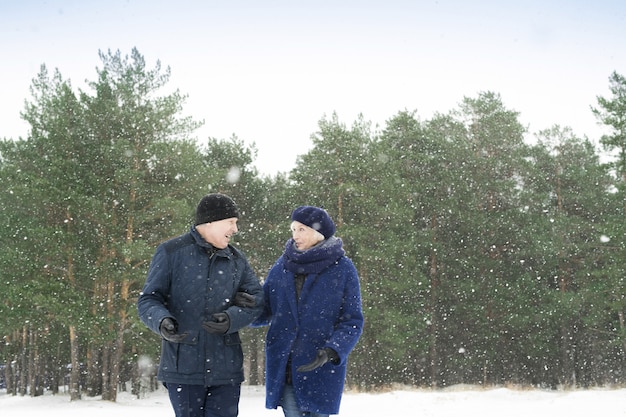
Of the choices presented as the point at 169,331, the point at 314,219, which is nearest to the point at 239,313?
the point at 169,331

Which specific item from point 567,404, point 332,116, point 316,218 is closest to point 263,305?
point 316,218

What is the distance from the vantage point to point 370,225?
79.6 ft

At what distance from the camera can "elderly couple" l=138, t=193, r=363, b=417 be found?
11.4 feet

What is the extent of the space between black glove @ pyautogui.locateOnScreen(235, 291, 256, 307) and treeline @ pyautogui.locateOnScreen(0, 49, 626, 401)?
48.9ft

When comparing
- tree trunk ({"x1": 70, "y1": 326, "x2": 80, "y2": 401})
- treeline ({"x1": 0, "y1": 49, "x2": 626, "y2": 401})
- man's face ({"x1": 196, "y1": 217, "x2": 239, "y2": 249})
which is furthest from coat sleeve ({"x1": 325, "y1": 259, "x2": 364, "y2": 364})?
tree trunk ({"x1": 70, "y1": 326, "x2": 80, "y2": 401})

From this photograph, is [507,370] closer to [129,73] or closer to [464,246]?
[464,246]

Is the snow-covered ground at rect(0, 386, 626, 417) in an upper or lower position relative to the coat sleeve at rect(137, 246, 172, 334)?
lower

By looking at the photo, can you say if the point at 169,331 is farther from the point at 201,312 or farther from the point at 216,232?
the point at 216,232

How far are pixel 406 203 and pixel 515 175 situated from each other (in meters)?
7.60

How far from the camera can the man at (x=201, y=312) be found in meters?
3.46

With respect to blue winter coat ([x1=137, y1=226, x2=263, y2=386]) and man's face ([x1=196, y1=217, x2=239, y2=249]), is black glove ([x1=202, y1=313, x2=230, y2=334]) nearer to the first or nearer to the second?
blue winter coat ([x1=137, y1=226, x2=263, y2=386])

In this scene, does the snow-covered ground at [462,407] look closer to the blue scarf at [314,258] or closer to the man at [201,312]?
the blue scarf at [314,258]

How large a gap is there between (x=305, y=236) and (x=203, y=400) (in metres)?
1.25

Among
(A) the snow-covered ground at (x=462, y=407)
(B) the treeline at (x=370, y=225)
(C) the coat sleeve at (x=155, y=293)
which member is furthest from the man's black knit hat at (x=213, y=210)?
(B) the treeline at (x=370, y=225)
